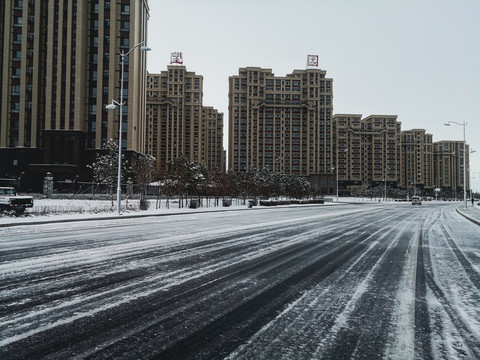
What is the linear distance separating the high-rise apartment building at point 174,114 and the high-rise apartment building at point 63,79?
85956 mm

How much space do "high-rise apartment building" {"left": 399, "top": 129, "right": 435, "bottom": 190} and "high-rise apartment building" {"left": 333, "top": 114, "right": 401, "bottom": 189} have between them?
20263mm

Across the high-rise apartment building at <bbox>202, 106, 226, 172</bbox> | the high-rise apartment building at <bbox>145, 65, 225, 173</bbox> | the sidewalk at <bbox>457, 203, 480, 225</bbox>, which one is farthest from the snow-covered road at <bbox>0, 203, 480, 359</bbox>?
the high-rise apartment building at <bbox>202, 106, 226, 172</bbox>

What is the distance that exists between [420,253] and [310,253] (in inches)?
115

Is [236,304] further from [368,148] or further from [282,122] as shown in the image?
[368,148]

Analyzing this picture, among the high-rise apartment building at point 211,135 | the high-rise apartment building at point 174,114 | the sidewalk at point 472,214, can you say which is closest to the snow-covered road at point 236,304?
the sidewalk at point 472,214

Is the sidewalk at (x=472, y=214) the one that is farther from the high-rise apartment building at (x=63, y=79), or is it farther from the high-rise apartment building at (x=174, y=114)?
the high-rise apartment building at (x=174, y=114)

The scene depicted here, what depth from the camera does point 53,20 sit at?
61875 millimetres

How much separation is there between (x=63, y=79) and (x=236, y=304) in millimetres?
70864

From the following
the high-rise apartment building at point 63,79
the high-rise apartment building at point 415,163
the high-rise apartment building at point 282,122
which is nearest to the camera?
the high-rise apartment building at point 63,79

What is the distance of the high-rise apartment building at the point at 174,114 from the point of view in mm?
149875

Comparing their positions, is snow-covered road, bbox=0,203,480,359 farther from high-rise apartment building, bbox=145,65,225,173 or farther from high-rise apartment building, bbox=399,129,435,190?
high-rise apartment building, bbox=399,129,435,190

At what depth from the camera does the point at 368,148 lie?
161750 millimetres

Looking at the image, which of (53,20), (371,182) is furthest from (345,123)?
(53,20)

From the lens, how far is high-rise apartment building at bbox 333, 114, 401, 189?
156750mm
